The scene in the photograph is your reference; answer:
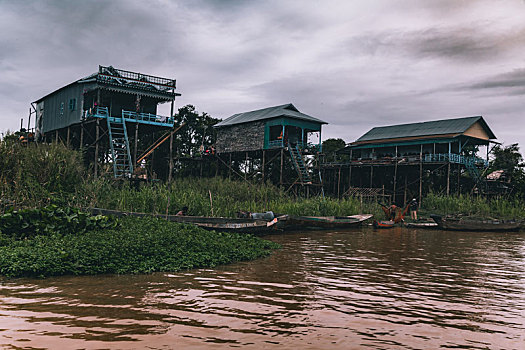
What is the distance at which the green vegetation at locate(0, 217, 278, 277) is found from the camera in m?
6.95

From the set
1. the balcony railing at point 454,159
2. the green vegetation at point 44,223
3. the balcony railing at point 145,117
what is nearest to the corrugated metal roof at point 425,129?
the balcony railing at point 454,159

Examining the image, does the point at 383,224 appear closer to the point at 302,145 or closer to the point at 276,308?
the point at 302,145

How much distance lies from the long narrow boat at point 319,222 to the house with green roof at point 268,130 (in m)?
11.1

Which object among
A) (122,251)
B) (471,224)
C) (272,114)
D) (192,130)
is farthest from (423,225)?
(192,130)

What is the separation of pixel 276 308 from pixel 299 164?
24.0 m

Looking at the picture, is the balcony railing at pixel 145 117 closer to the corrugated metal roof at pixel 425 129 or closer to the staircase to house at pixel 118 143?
the staircase to house at pixel 118 143

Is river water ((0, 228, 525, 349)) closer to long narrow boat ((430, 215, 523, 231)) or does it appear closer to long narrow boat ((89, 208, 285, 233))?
long narrow boat ((89, 208, 285, 233))

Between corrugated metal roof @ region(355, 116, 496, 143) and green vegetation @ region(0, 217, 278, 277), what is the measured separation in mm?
24210

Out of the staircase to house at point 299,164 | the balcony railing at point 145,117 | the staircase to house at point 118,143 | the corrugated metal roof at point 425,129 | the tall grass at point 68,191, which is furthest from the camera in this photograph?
the corrugated metal roof at point 425,129

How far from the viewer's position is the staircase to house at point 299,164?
87.7 ft

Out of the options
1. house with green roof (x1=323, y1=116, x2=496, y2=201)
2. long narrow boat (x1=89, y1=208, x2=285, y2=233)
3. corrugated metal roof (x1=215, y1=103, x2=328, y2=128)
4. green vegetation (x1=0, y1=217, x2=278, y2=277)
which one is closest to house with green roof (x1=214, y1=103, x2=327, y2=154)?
corrugated metal roof (x1=215, y1=103, x2=328, y2=128)

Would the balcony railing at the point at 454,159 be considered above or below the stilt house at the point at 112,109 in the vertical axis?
below

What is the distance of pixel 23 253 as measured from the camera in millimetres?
7121

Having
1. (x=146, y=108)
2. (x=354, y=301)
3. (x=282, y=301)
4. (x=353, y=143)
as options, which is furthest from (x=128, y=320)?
(x=353, y=143)
